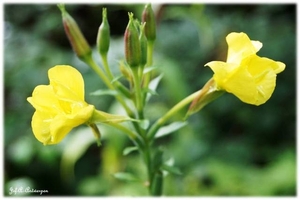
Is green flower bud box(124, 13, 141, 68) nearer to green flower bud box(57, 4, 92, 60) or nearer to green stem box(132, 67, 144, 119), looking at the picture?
green stem box(132, 67, 144, 119)

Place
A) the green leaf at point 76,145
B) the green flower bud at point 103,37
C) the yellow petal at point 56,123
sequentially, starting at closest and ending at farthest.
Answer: the yellow petal at point 56,123 < the green flower bud at point 103,37 < the green leaf at point 76,145

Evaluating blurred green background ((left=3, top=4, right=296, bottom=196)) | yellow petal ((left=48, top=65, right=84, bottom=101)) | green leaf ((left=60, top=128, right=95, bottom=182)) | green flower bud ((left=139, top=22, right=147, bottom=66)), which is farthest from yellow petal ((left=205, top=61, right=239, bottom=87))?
green leaf ((left=60, top=128, right=95, bottom=182))

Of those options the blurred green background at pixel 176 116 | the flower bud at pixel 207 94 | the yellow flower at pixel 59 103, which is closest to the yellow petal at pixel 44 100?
the yellow flower at pixel 59 103

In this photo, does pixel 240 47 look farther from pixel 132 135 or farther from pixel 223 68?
pixel 132 135

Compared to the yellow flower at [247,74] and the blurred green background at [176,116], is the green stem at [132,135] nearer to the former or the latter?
the yellow flower at [247,74]

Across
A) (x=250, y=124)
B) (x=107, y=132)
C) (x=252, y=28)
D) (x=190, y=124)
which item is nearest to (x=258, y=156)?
(x=250, y=124)

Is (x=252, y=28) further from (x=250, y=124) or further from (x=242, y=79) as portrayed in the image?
(x=242, y=79)
